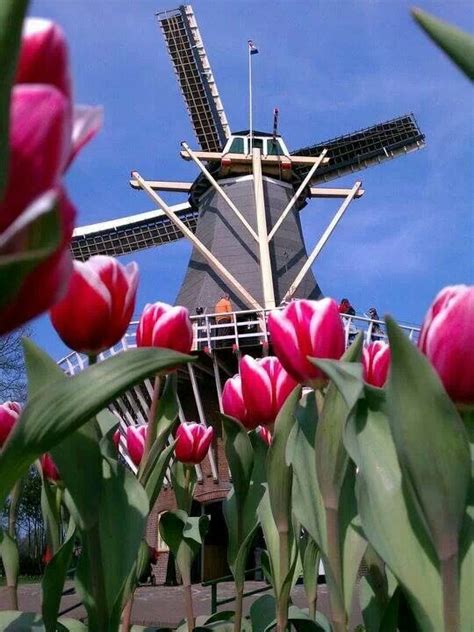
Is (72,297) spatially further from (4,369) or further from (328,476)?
(4,369)

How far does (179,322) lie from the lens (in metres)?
1.41

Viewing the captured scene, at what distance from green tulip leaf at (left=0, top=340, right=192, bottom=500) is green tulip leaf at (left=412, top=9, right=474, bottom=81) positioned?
0.30 meters

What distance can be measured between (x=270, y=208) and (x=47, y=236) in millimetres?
17973

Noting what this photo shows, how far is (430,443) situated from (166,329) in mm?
773

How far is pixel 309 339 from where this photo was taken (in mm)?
1259

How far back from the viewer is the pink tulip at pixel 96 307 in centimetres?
109

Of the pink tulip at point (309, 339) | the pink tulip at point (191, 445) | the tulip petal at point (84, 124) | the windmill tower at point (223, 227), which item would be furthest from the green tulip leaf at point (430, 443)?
the windmill tower at point (223, 227)

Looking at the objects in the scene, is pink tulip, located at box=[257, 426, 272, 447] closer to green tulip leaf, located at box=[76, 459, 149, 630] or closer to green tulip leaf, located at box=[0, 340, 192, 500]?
green tulip leaf, located at box=[76, 459, 149, 630]

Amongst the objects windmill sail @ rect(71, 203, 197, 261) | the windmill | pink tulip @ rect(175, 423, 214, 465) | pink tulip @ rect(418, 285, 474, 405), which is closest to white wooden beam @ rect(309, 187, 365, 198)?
the windmill

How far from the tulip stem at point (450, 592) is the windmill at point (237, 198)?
14.1 m

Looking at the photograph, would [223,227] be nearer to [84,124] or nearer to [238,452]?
[238,452]

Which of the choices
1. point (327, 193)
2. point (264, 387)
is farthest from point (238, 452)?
point (327, 193)

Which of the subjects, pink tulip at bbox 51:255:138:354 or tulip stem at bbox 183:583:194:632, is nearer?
pink tulip at bbox 51:255:138:354

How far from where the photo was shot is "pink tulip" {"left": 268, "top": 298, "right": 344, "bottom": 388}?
1.25 metres
